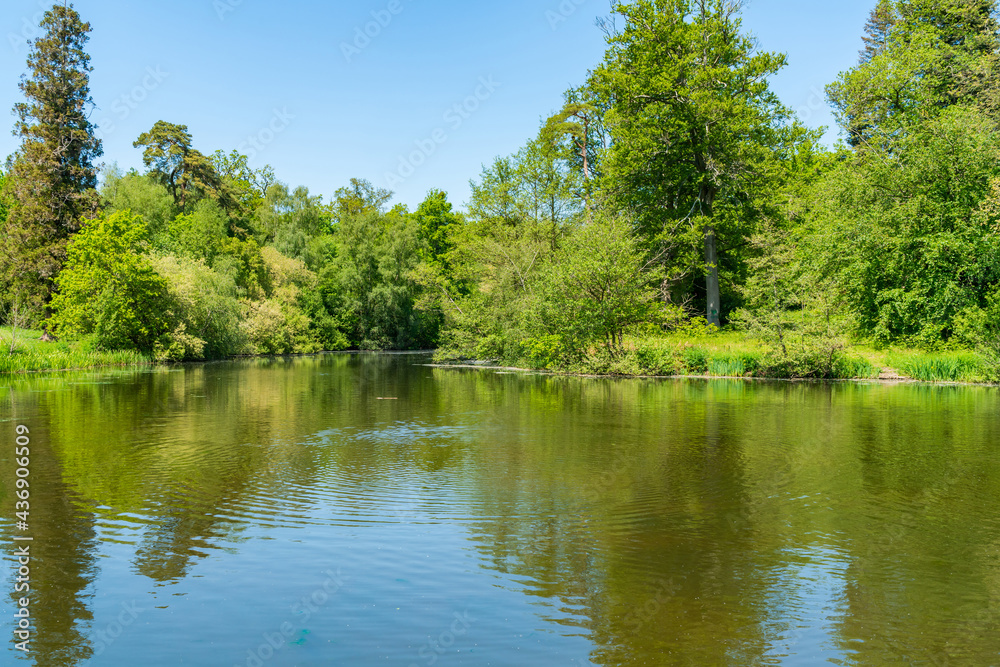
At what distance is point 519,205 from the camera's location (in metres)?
49.6

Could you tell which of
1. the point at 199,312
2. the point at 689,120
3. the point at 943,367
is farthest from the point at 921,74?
the point at 199,312

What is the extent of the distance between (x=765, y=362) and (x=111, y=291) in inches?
1509

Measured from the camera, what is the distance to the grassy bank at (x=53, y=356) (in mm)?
34594

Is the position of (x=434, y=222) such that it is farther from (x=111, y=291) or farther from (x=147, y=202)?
(x=111, y=291)

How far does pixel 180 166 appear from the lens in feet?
227

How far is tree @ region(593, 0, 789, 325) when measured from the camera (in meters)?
40.5

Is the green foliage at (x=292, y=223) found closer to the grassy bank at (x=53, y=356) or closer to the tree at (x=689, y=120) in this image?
the grassy bank at (x=53, y=356)

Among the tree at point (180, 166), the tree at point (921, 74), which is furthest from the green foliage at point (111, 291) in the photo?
the tree at point (921, 74)

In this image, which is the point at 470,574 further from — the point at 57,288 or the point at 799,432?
the point at 57,288

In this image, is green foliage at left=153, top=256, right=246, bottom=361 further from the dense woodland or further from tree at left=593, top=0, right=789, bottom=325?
tree at left=593, top=0, right=789, bottom=325

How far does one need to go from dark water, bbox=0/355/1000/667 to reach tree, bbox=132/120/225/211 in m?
57.3

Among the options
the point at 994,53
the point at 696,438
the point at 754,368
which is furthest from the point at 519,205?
the point at 696,438

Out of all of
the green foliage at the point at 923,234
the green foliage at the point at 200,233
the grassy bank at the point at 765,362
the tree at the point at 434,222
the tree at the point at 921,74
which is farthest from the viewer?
the tree at the point at 434,222

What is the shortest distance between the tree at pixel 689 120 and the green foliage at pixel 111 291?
31145 millimetres
